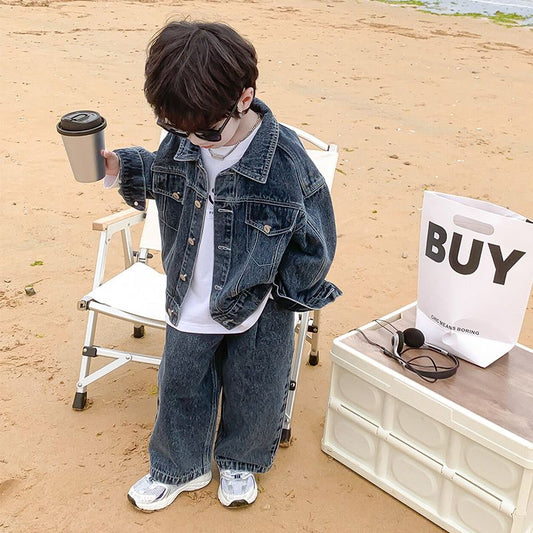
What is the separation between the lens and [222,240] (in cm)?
223

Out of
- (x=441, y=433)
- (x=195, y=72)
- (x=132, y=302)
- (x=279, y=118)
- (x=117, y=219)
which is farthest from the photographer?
(x=279, y=118)

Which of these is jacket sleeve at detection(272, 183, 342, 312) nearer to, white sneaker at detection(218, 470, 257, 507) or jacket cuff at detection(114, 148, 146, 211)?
jacket cuff at detection(114, 148, 146, 211)

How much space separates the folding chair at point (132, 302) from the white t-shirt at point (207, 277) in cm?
48

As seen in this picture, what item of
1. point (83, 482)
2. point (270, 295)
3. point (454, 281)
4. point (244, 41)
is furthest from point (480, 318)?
point (83, 482)

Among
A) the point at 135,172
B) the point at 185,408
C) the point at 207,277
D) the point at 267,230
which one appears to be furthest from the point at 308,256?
the point at 185,408

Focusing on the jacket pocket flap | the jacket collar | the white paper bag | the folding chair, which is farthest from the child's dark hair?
the folding chair

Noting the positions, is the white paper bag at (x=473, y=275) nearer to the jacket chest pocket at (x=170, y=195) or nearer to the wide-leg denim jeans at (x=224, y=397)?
the wide-leg denim jeans at (x=224, y=397)

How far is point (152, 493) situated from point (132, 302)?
0.74 m

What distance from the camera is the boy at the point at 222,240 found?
1.94 metres

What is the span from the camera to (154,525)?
2.59 meters

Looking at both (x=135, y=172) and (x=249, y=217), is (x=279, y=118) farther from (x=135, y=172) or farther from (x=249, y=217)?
(x=249, y=217)

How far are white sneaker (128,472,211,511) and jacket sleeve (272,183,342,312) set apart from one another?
81 centimetres

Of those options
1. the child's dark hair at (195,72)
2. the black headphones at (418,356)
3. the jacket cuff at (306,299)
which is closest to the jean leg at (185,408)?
the jacket cuff at (306,299)

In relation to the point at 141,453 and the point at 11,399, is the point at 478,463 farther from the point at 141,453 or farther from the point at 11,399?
the point at 11,399
